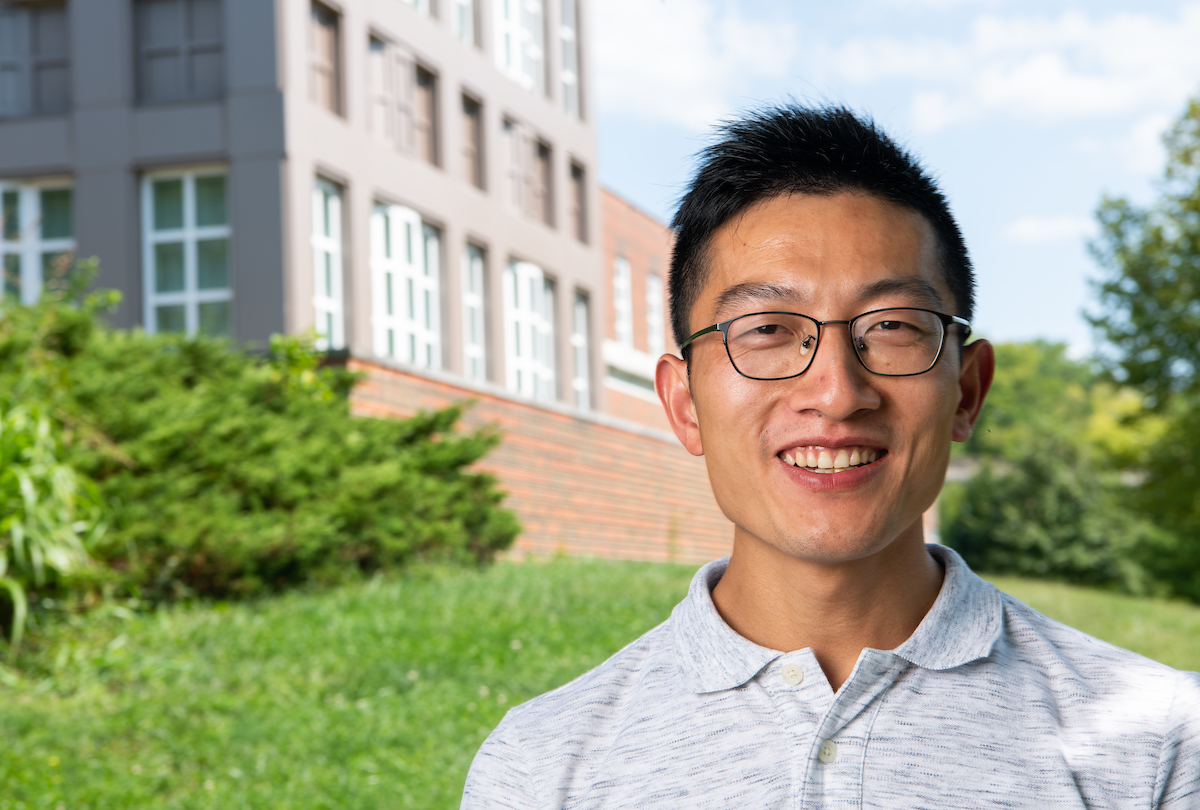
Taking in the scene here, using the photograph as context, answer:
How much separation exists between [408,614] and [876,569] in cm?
689

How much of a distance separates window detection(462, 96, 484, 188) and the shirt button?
17864 millimetres

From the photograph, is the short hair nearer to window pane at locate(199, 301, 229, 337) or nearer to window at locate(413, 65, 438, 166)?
window pane at locate(199, 301, 229, 337)

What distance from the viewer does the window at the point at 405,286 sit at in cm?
1639

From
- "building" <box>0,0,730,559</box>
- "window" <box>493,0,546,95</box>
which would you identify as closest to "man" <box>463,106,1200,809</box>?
"building" <box>0,0,730,559</box>

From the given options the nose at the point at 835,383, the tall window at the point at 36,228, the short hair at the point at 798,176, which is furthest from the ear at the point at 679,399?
the tall window at the point at 36,228

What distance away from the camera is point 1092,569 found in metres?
33.0

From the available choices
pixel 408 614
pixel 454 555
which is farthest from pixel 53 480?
pixel 454 555

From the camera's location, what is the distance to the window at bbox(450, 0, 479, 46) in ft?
61.8

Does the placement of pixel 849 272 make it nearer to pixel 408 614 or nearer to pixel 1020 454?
pixel 408 614

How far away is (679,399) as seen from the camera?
193 cm

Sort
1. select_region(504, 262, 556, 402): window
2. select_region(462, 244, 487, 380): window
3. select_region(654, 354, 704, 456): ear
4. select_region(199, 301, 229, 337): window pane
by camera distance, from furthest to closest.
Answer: select_region(504, 262, 556, 402): window → select_region(462, 244, 487, 380): window → select_region(199, 301, 229, 337): window pane → select_region(654, 354, 704, 456): ear

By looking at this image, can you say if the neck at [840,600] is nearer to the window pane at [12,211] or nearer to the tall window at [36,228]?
the tall window at [36,228]

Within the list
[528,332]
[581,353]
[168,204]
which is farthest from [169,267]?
[581,353]

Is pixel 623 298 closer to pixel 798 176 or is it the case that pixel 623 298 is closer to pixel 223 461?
pixel 223 461
